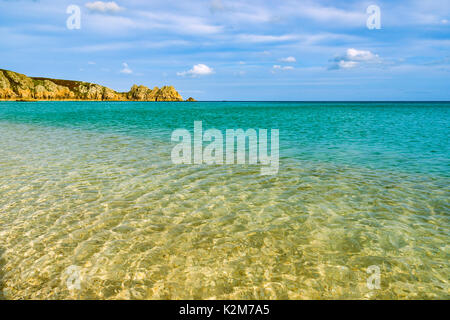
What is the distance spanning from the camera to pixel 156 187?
33.8 ft

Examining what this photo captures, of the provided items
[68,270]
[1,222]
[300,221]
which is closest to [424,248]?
[300,221]

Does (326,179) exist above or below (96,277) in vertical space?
above

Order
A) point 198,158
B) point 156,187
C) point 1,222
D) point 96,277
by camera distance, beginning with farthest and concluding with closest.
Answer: point 198,158
point 156,187
point 1,222
point 96,277

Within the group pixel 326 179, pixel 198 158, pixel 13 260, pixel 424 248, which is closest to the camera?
pixel 13 260

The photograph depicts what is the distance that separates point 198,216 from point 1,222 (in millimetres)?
5343

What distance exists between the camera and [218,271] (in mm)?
5461

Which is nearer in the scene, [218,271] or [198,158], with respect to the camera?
[218,271]

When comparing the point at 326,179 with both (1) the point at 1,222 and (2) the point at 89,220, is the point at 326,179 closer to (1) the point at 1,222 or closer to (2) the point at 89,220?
(2) the point at 89,220

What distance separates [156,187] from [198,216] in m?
3.10

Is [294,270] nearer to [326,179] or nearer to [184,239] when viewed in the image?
[184,239]
